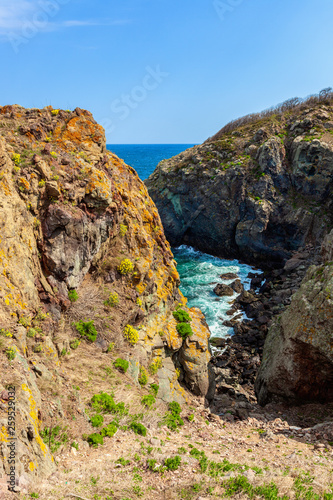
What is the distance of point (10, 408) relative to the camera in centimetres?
877

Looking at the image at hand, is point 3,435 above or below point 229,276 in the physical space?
above

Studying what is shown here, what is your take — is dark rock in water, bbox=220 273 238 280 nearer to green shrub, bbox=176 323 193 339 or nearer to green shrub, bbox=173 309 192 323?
green shrub, bbox=173 309 192 323

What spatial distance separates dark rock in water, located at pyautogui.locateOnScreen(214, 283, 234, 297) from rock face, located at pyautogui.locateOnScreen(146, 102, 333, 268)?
422 inches

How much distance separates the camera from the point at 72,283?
1608 cm

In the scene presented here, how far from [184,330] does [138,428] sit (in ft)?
26.4

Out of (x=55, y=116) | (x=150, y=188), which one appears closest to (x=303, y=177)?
(x=150, y=188)

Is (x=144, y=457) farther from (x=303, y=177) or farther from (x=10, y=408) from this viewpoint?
(x=303, y=177)

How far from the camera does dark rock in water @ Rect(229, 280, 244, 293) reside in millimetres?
44375

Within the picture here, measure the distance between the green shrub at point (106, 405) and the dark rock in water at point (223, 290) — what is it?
102 ft

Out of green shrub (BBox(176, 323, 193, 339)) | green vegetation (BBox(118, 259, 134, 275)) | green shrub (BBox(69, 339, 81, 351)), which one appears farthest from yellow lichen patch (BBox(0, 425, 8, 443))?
green shrub (BBox(176, 323, 193, 339))

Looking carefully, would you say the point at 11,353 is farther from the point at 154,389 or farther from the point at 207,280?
the point at 207,280

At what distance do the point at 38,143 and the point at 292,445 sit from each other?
1934 cm

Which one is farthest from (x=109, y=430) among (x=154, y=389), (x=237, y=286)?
(x=237, y=286)

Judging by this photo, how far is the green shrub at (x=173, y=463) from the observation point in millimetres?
10361
